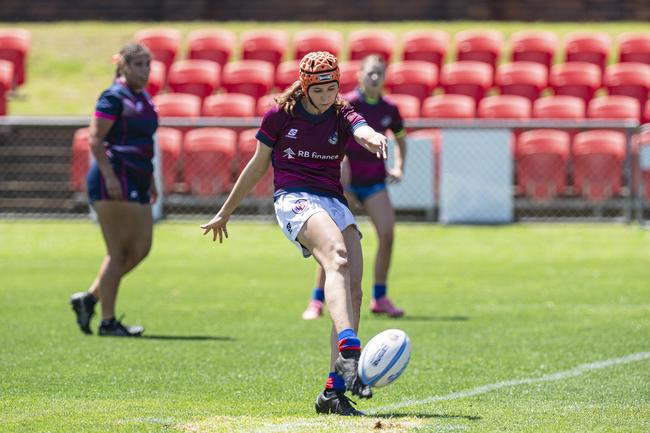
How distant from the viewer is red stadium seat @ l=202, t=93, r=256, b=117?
19.8 m

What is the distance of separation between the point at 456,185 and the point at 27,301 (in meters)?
7.15

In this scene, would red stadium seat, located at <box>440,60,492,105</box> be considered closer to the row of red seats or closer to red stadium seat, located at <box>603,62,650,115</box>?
red stadium seat, located at <box>603,62,650,115</box>

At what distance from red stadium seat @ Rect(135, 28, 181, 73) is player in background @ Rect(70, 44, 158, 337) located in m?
13.3

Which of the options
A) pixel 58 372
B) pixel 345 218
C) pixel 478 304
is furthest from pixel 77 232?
pixel 345 218

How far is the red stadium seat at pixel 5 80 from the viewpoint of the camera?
20969 millimetres

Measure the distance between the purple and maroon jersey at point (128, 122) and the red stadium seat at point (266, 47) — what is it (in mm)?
13387

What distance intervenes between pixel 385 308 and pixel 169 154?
7.57 m

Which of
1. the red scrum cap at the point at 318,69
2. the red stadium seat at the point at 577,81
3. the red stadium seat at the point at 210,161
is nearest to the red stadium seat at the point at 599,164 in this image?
the red stadium seat at the point at 577,81

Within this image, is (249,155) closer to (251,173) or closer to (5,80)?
(5,80)

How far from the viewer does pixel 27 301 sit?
1228 cm

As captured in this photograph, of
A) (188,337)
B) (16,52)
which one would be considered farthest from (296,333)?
(16,52)

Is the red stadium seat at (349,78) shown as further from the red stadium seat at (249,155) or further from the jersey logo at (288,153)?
the jersey logo at (288,153)

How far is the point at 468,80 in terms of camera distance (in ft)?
68.9

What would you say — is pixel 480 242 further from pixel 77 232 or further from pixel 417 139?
pixel 77 232
